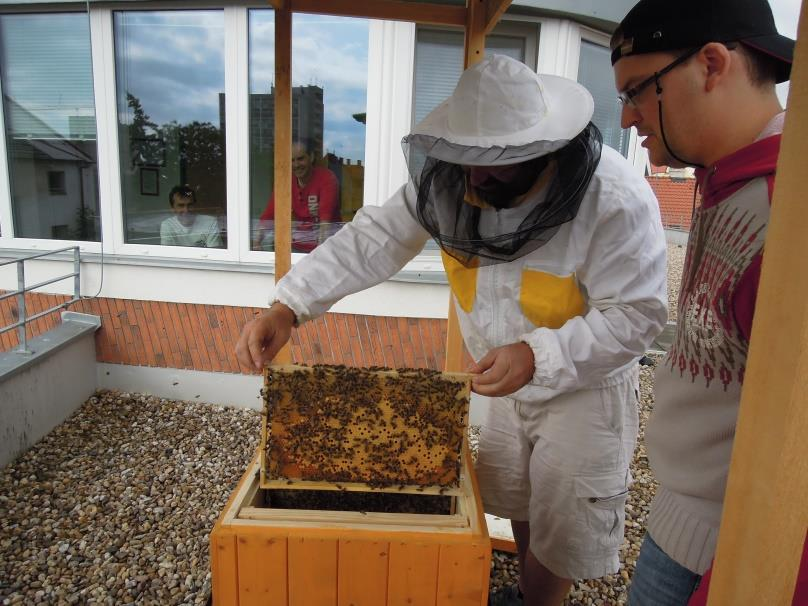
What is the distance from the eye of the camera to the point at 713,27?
1005 mm

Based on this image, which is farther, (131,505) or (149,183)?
(149,183)

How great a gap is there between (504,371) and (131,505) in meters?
2.62

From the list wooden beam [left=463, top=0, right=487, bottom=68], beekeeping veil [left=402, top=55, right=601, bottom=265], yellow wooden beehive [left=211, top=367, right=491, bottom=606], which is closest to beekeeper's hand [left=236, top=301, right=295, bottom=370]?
yellow wooden beehive [left=211, top=367, right=491, bottom=606]

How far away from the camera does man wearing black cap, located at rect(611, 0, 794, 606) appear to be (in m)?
0.97

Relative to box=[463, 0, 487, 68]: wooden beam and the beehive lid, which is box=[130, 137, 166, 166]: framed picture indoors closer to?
box=[463, 0, 487, 68]: wooden beam

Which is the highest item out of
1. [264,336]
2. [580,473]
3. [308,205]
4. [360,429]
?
[308,205]

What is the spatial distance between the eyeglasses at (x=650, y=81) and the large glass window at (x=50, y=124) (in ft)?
13.9

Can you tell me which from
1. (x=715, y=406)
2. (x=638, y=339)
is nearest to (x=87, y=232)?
(x=638, y=339)

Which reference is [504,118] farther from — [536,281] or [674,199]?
[674,199]

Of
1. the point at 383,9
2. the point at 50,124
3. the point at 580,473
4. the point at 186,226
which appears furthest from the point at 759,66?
the point at 50,124

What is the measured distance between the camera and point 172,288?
4203 millimetres

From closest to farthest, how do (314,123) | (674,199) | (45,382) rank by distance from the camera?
(45,382), (314,123), (674,199)

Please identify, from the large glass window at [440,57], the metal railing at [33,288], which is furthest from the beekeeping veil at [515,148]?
the metal railing at [33,288]

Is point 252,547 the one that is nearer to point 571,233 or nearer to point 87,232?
point 571,233
